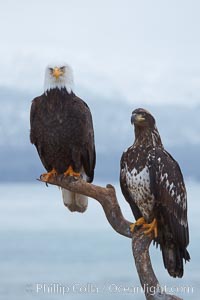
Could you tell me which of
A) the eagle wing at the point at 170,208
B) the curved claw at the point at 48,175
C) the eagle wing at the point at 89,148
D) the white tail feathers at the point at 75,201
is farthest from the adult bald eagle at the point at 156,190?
the white tail feathers at the point at 75,201

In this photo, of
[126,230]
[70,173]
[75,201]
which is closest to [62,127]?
[70,173]

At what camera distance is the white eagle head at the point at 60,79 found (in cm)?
938

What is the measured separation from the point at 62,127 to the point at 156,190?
1.32 m

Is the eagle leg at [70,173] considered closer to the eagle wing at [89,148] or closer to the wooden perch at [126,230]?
the wooden perch at [126,230]

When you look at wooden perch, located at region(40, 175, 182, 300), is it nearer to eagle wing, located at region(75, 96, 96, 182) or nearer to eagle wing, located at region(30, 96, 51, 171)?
eagle wing, located at region(75, 96, 96, 182)

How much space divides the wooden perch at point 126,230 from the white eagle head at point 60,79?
92 cm

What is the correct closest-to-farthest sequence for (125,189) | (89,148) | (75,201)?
1. (125,189)
2. (89,148)
3. (75,201)

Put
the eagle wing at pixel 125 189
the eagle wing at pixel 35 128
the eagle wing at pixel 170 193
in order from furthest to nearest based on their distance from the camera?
1. the eagle wing at pixel 35 128
2. the eagle wing at pixel 125 189
3. the eagle wing at pixel 170 193

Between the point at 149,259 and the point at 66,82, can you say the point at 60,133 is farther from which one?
the point at 149,259

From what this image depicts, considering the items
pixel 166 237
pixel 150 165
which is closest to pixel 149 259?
pixel 166 237

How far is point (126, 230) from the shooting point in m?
8.83

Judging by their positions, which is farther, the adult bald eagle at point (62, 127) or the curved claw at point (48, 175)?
the curved claw at point (48, 175)

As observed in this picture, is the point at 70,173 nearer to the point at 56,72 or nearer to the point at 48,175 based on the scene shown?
the point at 48,175

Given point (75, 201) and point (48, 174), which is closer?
point (48, 174)
